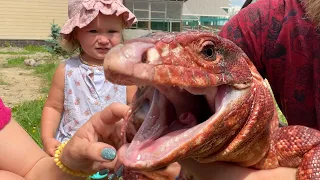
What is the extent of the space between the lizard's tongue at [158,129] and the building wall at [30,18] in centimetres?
2466

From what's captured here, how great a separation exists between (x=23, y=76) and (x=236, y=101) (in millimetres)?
12501

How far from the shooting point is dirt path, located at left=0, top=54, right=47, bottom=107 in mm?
9477

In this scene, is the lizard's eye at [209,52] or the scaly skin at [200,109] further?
the lizard's eye at [209,52]

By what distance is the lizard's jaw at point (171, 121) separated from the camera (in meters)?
1.38

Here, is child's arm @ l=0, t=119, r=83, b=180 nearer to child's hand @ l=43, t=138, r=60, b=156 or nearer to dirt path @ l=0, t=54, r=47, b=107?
child's hand @ l=43, t=138, r=60, b=156

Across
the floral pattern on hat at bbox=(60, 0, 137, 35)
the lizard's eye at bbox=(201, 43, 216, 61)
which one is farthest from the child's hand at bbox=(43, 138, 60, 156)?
the lizard's eye at bbox=(201, 43, 216, 61)

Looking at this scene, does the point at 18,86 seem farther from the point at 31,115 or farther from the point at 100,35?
the point at 100,35

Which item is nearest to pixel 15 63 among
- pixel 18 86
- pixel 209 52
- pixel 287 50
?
pixel 18 86

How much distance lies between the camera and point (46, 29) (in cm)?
2591

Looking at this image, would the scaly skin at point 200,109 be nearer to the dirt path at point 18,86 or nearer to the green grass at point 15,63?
the dirt path at point 18,86

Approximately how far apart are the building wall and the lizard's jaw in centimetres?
2466

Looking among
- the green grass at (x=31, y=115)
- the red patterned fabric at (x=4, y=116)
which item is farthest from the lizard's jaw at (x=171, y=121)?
the green grass at (x=31, y=115)

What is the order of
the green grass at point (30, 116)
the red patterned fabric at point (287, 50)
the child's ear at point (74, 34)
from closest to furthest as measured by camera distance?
the red patterned fabric at point (287, 50), the child's ear at point (74, 34), the green grass at point (30, 116)

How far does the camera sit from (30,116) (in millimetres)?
7031
